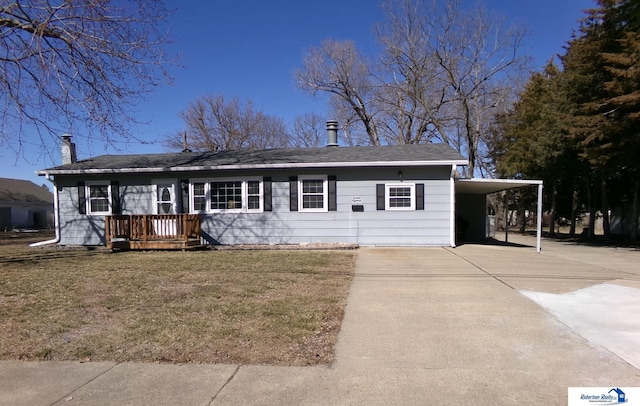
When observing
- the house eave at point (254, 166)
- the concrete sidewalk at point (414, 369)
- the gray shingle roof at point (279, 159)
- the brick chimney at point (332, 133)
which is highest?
the brick chimney at point (332, 133)

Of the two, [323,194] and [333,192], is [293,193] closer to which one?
[323,194]

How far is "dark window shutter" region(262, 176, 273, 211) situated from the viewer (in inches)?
604

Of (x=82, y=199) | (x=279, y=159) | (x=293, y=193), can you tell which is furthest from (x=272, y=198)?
(x=82, y=199)

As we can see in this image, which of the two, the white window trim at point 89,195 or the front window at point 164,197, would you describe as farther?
the white window trim at point 89,195

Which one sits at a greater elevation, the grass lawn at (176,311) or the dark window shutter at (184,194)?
the dark window shutter at (184,194)

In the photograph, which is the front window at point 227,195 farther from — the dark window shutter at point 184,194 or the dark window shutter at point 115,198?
the dark window shutter at point 115,198

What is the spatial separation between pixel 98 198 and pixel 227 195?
506 centimetres

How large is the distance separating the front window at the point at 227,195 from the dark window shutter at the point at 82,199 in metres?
4.27

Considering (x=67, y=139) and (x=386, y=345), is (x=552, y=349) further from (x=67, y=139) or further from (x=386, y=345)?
(x=67, y=139)

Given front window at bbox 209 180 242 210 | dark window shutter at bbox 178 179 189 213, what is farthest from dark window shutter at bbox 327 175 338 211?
dark window shutter at bbox 178 179 189 213

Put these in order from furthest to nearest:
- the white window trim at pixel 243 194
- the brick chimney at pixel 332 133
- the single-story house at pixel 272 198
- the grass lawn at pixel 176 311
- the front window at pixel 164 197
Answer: the brick chimney at pixel 332 133 < the front window at pixel 164 197 < the white window trim at pixel 243 194 < the single-story house at pixel 272 198 < the grass lawn at pixel 176 311

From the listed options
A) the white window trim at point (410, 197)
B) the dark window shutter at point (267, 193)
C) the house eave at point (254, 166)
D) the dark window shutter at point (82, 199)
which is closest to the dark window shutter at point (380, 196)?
the white window trim at point (410, 197)

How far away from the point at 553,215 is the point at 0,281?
3061 centimetres

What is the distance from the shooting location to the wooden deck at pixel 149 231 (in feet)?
47.7
